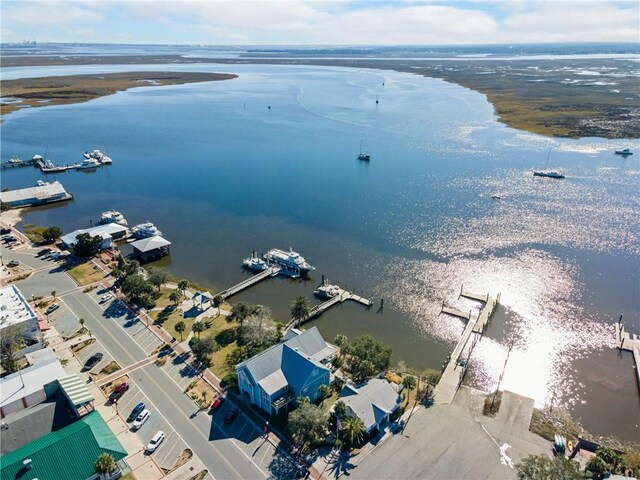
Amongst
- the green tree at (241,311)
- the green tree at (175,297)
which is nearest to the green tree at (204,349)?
the green tree at (241,311)

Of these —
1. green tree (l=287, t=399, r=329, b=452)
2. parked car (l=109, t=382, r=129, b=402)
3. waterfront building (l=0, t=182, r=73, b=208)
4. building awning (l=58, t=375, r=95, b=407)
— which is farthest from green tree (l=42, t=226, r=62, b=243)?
green tree (l=287, t=399, r=329, b=452)

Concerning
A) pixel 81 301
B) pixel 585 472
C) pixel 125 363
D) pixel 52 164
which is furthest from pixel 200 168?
pixel 585 472

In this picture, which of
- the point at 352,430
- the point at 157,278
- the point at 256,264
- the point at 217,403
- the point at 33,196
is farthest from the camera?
the point at 33,196

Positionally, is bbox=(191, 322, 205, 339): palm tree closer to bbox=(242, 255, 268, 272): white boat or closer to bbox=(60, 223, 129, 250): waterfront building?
bbox=(242, 255, 268, 272): white boat

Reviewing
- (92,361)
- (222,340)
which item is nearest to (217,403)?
(222,340)

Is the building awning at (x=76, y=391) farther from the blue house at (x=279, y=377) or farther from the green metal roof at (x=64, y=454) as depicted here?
the blue house at (x=279, y=377)

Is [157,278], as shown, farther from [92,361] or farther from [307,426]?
[307,426]
